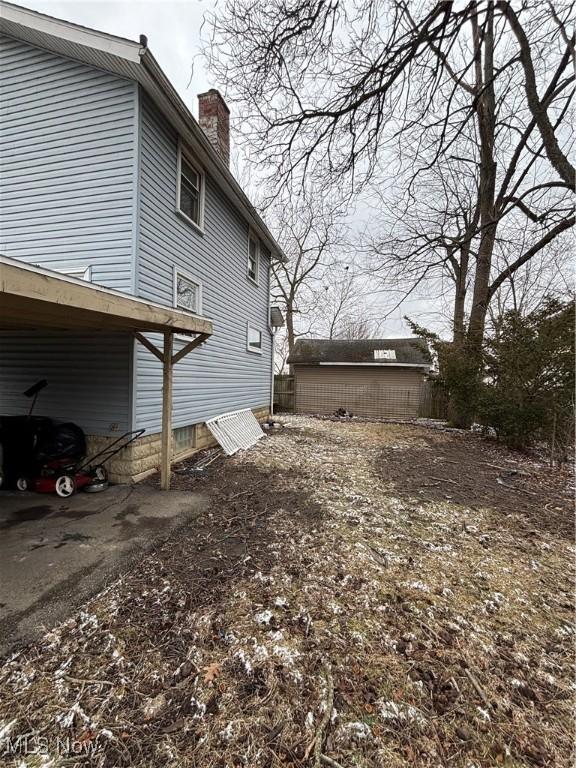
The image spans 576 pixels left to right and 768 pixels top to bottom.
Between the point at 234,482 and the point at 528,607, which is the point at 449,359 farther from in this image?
the point at 528,607

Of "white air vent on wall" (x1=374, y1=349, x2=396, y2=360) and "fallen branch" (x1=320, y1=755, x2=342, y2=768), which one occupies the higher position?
"white air vent on wall" (x1=374, y1=349, x2=396, y2=360)

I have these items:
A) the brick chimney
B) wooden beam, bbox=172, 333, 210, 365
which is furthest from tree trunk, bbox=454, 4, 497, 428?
wooden beam, bbox=172, 333, 210, 365

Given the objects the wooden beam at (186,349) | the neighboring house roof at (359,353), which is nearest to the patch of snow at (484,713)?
the wooden beam at (186,349)

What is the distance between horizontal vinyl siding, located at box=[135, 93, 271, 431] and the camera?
16.9ft

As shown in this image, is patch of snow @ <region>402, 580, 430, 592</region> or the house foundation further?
the house foundation

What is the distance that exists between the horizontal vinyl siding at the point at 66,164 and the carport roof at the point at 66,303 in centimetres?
137

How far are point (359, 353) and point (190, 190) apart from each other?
12.8m

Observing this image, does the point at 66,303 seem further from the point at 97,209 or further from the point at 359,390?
the point at 359,390

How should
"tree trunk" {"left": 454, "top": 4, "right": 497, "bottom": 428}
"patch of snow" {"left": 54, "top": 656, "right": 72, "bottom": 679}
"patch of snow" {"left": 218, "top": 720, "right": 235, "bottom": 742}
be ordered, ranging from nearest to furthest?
1. "patch of snow" {"left": 218, "top": 720, "right": 235, "bottom": 742}
2. "patch of snow" {"left": 54, "top": 656, "right": 72, "bottom": 679}
3. "tree trunk" {"left": 454, "top": 4, "right": 497, "bottom": 428}

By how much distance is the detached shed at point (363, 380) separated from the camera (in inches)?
639

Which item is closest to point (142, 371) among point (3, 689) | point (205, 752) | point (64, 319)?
point (64, 319)

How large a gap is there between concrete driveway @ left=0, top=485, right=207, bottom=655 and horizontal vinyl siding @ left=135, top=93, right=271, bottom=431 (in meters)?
1.36

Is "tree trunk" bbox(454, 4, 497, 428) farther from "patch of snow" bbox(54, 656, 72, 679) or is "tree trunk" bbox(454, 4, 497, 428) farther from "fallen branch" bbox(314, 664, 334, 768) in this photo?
"patch of snow" bbox(54, 656, 72, 679)

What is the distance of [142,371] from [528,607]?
5.02 m
